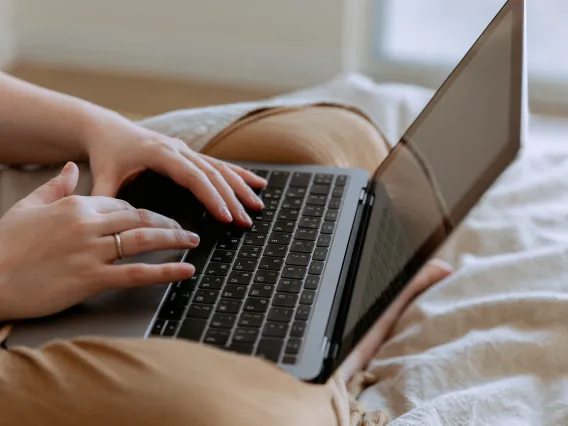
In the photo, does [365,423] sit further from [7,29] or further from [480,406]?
[7,29]

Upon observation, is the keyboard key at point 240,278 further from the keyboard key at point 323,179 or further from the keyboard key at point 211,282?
the keyboard key at point 323,179

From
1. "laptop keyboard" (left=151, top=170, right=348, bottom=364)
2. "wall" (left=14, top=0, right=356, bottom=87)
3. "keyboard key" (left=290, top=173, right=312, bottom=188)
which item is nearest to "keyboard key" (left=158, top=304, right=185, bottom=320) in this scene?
"laptop keyboard" (left=151, top=170, right=348, bottom=364)

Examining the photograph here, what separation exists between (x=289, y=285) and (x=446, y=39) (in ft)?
5.98

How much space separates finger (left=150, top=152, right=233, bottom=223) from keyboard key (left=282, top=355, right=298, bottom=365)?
261mm

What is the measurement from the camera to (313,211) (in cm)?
111

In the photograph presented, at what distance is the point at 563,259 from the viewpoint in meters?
1.15

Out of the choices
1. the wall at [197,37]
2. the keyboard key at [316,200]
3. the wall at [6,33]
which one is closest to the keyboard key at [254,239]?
the keyboard key at [316,200]

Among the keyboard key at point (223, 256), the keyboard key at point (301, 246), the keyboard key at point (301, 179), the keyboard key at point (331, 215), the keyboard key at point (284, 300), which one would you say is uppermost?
the keyboard key at point (284, 300)

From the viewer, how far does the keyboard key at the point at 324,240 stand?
1.03m

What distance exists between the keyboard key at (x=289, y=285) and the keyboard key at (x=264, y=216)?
0.47 ft

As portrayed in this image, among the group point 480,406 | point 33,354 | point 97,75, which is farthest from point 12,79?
point 97,75

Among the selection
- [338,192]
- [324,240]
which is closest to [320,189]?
[338,192]

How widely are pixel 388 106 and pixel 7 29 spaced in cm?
161

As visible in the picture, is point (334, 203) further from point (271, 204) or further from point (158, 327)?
point (158, 327)
